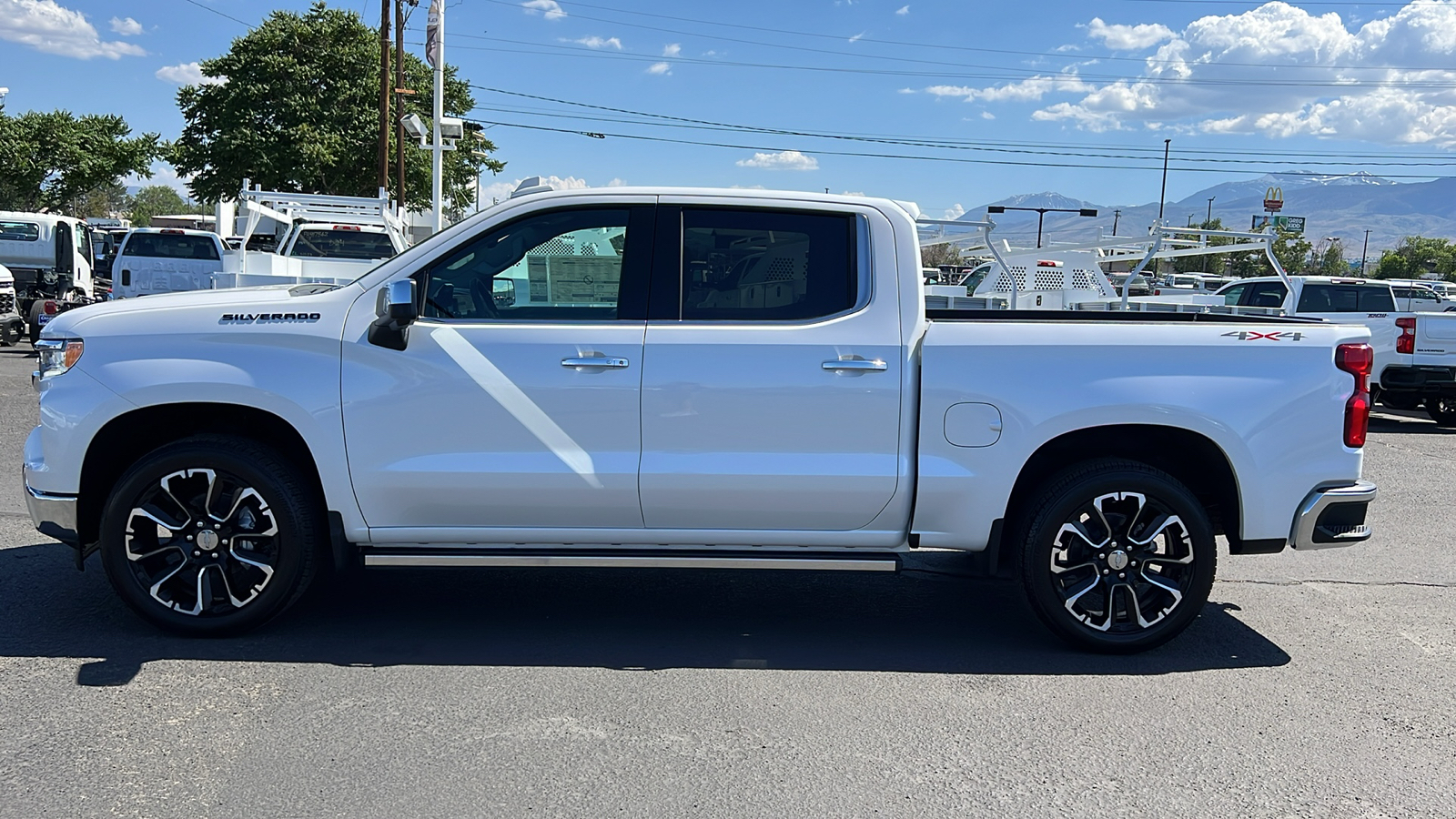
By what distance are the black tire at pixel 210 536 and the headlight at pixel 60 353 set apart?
514mm

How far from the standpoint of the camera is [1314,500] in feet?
16.2

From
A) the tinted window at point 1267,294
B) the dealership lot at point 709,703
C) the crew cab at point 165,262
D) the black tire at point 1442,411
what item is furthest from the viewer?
the crew cab at point 165,262

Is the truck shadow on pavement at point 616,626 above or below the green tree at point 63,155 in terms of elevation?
below

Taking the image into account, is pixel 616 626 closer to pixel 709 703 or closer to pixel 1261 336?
pixel 709 703

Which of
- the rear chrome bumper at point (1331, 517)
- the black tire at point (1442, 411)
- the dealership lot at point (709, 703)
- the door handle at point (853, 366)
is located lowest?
the dealership lot at point (709, 703)

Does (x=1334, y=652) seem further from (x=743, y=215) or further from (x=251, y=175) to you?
(x=251, y=175)

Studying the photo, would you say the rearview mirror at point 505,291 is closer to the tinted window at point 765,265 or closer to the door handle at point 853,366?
the tinted window at point 765,265

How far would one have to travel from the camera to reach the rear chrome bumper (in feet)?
16.1

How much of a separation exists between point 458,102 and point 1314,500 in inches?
1773

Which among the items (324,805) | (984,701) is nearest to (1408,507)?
(984,701)

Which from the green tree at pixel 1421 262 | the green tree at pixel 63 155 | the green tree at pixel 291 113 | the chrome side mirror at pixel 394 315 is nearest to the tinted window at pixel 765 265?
the chrome side mirror at pixel 394 315

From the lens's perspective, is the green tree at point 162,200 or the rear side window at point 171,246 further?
the green tree at point 162,200

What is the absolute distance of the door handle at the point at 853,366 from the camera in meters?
4.75

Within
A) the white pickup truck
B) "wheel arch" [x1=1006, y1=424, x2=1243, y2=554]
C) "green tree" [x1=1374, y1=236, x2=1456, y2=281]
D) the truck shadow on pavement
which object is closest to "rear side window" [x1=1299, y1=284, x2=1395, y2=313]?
the truck shadow on pavement
